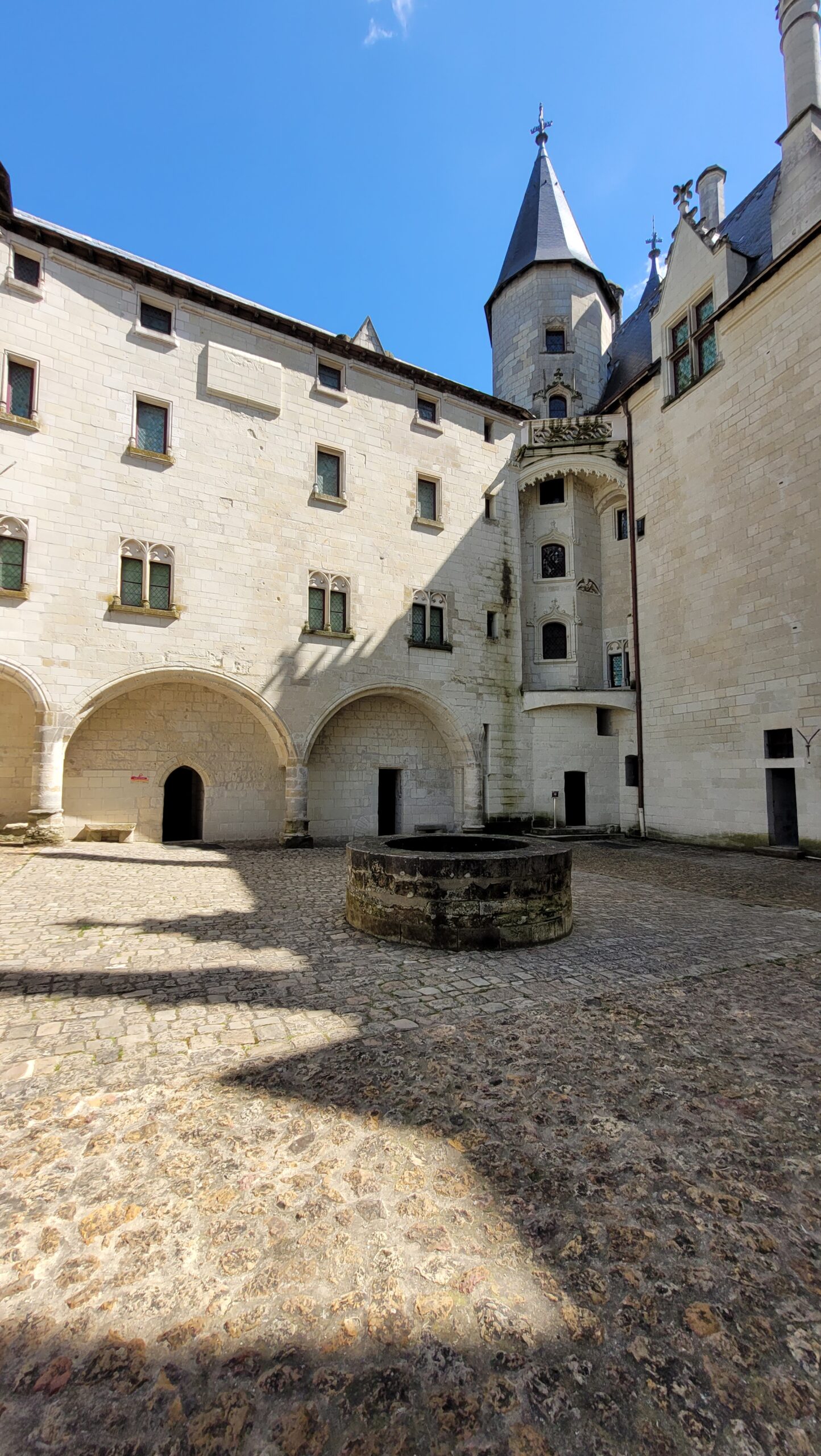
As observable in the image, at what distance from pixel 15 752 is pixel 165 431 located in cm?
816

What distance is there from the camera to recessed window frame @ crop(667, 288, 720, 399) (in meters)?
15.5

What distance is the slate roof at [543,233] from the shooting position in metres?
21.3

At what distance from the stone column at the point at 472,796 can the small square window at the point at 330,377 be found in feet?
36.7

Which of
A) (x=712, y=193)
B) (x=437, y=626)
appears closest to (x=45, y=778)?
(x=437, y=626)

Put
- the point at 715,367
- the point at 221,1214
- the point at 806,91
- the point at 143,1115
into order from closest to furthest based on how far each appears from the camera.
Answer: the point at 221,1214, the point at 143,1115, the point at 806,91, the point at 715,367

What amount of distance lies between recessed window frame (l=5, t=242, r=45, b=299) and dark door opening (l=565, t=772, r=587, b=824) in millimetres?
17602

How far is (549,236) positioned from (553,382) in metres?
5.75

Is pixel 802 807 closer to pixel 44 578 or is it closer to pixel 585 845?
pixel 585 845

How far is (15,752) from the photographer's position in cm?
1356

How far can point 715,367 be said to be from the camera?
15.1 metres

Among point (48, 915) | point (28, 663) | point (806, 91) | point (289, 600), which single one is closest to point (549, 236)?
point (806, 91)

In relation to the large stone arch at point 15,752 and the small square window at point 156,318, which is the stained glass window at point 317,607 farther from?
the small square window at point 156,318

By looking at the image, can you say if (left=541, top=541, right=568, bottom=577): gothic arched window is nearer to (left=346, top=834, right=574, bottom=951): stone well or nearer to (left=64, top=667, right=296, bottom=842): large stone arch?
(left=64, top=667, right=296, bottom=842): large stone arch

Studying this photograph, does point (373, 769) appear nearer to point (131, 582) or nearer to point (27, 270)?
point (131, 582)
